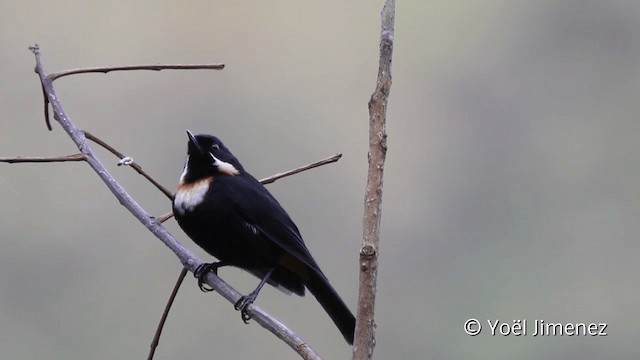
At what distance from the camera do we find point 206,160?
3.80m

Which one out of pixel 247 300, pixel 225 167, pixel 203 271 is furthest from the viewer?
pixel 225 167

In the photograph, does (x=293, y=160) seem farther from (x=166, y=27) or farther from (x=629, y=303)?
(x=166, y=27)

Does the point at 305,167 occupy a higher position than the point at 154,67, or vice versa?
the point at 154,67

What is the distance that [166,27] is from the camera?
63.0ft

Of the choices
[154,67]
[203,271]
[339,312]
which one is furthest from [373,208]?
[339,312]

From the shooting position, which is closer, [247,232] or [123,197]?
[123,197]

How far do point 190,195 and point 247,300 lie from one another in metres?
0.79

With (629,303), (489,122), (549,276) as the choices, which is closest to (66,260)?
(549,276)

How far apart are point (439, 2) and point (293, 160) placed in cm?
819

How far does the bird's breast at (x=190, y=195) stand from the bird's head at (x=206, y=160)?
33 mm

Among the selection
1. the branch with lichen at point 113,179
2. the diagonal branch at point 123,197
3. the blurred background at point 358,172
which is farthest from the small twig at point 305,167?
the blurred background at point 358,172

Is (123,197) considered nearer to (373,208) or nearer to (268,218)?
(373,208)

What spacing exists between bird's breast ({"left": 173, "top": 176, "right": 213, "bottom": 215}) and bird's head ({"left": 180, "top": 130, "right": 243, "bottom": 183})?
0.11 feet

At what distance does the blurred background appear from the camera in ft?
36.9
